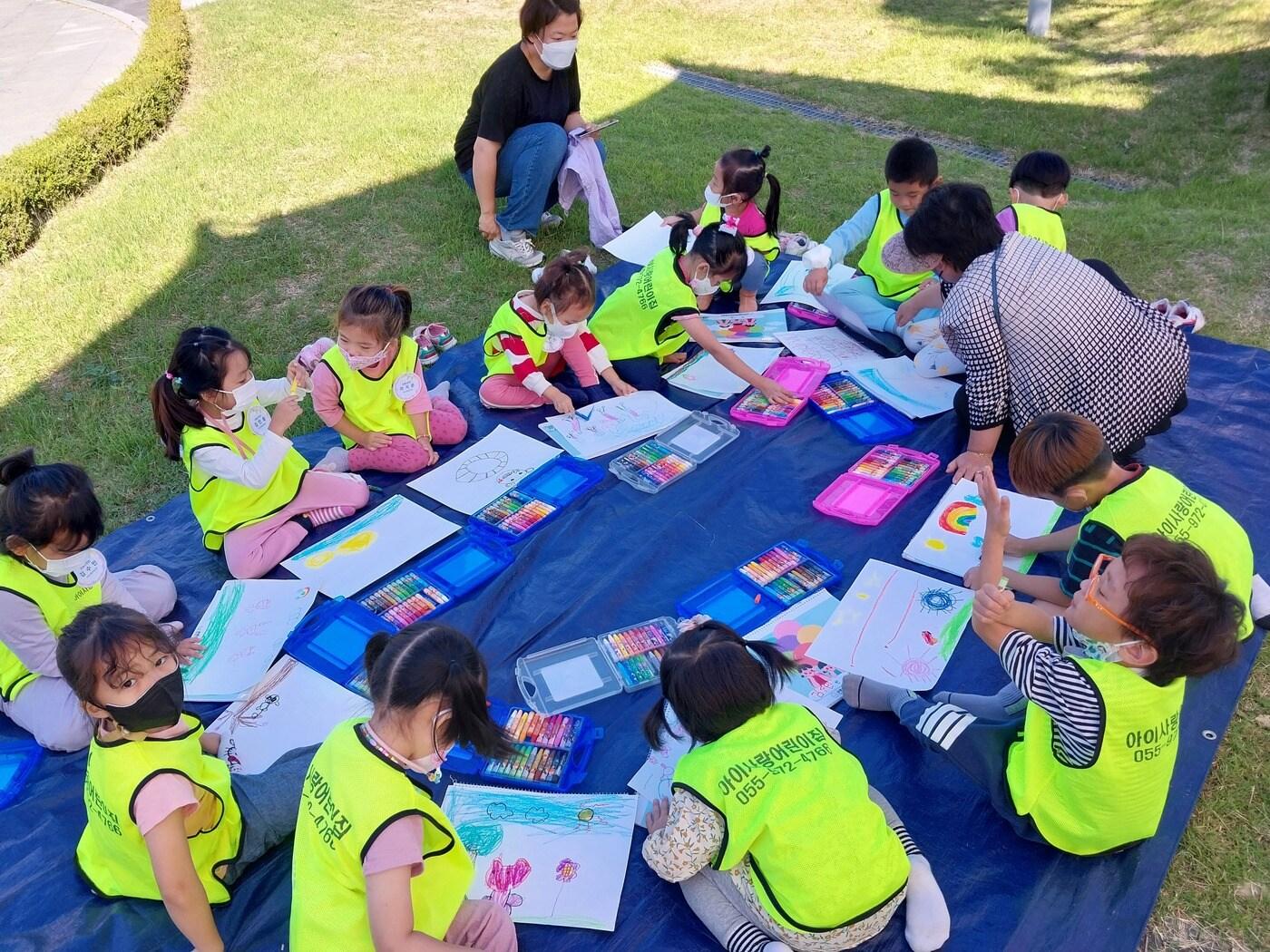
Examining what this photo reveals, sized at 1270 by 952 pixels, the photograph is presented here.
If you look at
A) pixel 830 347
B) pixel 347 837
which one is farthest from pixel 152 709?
pixel 830 347

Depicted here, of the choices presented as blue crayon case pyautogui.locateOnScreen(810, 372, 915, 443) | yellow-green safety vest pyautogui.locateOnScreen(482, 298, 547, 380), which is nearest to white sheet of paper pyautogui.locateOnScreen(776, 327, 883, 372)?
blue crayon case pyautogui.locateOnScreen(810, 372, 915, 443)

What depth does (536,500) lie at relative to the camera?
3.71 m

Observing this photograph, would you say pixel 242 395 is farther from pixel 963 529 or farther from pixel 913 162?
pixel 913 162

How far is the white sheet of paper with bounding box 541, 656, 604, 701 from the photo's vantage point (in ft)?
9.54

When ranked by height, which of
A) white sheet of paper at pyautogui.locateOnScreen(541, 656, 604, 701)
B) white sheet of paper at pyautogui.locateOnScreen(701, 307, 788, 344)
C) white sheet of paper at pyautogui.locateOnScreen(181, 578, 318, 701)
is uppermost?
white sheet of paper at pyautogui.locateOnScreen(701, 307, 788, 344)

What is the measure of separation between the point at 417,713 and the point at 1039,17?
11717 millimetres

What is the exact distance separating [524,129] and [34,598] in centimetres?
419

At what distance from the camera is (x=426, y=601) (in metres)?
3.24

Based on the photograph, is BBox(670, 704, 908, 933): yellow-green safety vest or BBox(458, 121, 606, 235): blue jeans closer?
BBox(670, 704, 908, 933): yellow-green safety vest

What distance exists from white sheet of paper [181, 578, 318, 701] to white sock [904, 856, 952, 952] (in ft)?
6.93

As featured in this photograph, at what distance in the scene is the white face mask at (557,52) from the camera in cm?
544

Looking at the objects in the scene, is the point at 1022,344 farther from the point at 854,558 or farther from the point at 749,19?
the point at 749,19

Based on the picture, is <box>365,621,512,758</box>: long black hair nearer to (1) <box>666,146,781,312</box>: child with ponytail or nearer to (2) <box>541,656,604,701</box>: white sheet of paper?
(2) <box>541,656,604,701</box>: white sheet of paper

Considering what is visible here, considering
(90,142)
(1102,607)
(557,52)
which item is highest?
(557,52)
